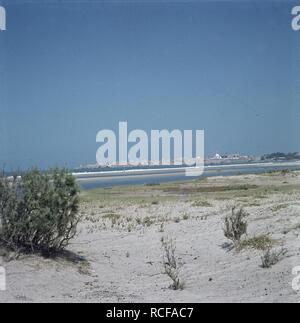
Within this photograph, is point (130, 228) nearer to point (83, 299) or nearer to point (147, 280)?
point (147, 280)

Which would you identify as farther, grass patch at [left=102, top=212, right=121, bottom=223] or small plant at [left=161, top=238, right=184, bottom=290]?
grass patch at [left=102, top=212, right=121, bottom=223]

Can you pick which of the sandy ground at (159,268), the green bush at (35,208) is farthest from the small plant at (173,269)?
the green bush at (35,208)

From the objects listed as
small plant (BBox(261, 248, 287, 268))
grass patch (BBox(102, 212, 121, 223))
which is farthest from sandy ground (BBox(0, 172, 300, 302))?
grass patch (BBox(102, 212, 121, 223))

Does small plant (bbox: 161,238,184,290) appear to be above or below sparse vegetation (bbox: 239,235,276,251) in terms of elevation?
below

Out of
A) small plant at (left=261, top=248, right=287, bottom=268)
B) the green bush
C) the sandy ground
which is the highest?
the green bush

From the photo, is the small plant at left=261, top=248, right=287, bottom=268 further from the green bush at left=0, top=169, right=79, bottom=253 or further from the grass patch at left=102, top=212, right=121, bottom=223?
the grass patch at left=102, top=212, right=121, bottom=223

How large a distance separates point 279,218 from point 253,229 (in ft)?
4.03

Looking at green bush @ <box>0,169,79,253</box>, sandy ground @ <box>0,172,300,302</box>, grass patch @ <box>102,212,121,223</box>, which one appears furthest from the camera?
grass patch @ <box>102,212,121,223</box>

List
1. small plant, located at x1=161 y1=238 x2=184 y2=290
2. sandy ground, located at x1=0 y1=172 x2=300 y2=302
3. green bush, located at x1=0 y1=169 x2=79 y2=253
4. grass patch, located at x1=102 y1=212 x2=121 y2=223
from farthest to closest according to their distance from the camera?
1. grass patch, located at x1=102 y1=212 x2=121 y2=223
2. green bush, located at x1=0 y1=169 x2=79 y2=253
3. small plant, located at x1=161 y1=238 x2=184 y2=290
4. sandy ground, located at x1=0 y1=172 x2=300 y2=302

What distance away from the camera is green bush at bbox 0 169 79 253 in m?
10.6

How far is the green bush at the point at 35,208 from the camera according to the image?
10609 millimetres

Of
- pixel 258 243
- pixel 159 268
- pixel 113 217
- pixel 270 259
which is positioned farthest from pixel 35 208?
pixel 113 217

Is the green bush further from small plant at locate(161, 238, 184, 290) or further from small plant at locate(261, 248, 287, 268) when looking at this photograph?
small plant at locate(261, 248, 287, 268)
